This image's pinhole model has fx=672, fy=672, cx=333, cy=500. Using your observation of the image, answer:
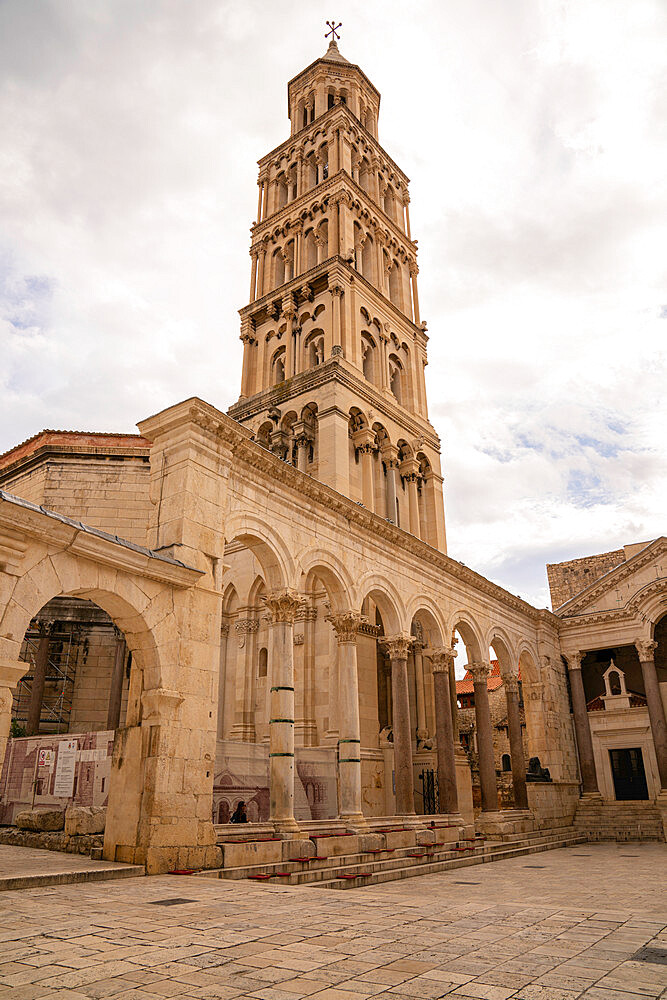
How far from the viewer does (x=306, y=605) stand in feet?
72.0

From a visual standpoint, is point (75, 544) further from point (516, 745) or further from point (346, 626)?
point (516, 745)

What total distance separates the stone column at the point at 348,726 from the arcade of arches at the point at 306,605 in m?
A: 0.06

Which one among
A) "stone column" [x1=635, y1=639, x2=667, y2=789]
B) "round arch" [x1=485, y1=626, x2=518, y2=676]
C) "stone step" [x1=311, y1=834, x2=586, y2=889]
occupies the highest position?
"round arch" [x1=485, y1=626, x2=518, y2=676]

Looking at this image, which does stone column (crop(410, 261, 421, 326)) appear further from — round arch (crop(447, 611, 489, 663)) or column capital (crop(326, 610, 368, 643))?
column capital (crop(326, 610, 368, 643))

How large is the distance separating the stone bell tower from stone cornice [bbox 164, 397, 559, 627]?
4222mm

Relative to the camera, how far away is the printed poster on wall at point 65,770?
15.5m

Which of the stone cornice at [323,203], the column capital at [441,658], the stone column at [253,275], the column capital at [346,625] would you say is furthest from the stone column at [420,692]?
the stone cornice at [323,203]

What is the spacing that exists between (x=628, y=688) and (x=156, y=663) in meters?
24.9

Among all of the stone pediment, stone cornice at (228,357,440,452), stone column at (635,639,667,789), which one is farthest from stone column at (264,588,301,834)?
the stone pediment

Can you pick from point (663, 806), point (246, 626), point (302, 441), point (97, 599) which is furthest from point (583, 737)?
point (97, 599)

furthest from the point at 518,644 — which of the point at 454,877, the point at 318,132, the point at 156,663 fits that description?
the point at 318,132

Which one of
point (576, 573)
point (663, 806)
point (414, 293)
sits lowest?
point (663, 806)

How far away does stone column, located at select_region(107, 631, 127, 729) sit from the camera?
20.1 metres

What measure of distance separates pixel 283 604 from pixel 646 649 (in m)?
18.3
